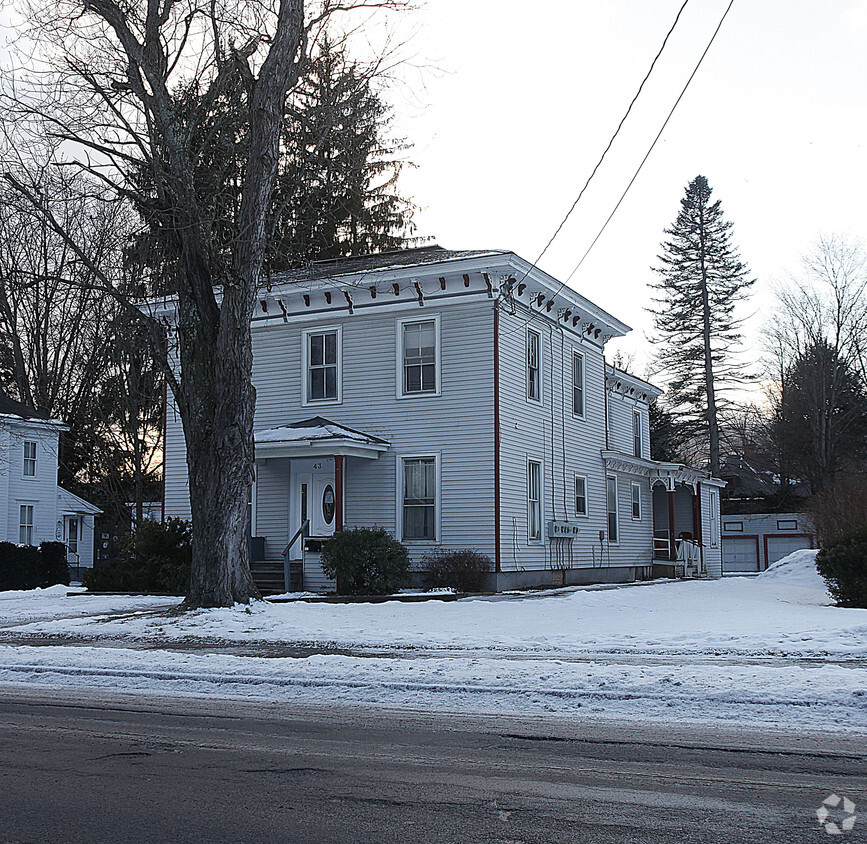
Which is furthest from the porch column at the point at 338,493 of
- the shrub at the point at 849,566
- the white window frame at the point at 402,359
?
the shrub at the point at 849,566

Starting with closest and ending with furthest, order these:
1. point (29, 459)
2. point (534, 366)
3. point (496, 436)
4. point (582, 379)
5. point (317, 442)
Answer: point (317, 442) < point (496, 436) < point (534, 366) < point (582, 379) < point (29, 459)

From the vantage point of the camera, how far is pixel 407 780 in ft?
18.6

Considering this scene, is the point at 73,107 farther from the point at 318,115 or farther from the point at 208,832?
the point at 208,832

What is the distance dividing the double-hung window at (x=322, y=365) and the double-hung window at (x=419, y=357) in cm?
183

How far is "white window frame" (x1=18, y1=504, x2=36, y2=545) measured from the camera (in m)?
38.7

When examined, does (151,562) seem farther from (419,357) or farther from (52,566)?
(52,566)

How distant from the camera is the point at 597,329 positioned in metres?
28.8

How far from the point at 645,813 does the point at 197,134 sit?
52.4 feet

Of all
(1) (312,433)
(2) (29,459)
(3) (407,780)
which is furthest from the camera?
(2) (29,459)

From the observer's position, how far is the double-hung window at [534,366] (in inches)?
957

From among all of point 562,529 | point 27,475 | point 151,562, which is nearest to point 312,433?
point 151,562

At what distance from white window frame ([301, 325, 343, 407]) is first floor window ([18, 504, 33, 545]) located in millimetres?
19469

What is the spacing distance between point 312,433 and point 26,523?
21399 mm

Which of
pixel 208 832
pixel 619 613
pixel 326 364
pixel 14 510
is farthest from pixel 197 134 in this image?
pixel 14 510
